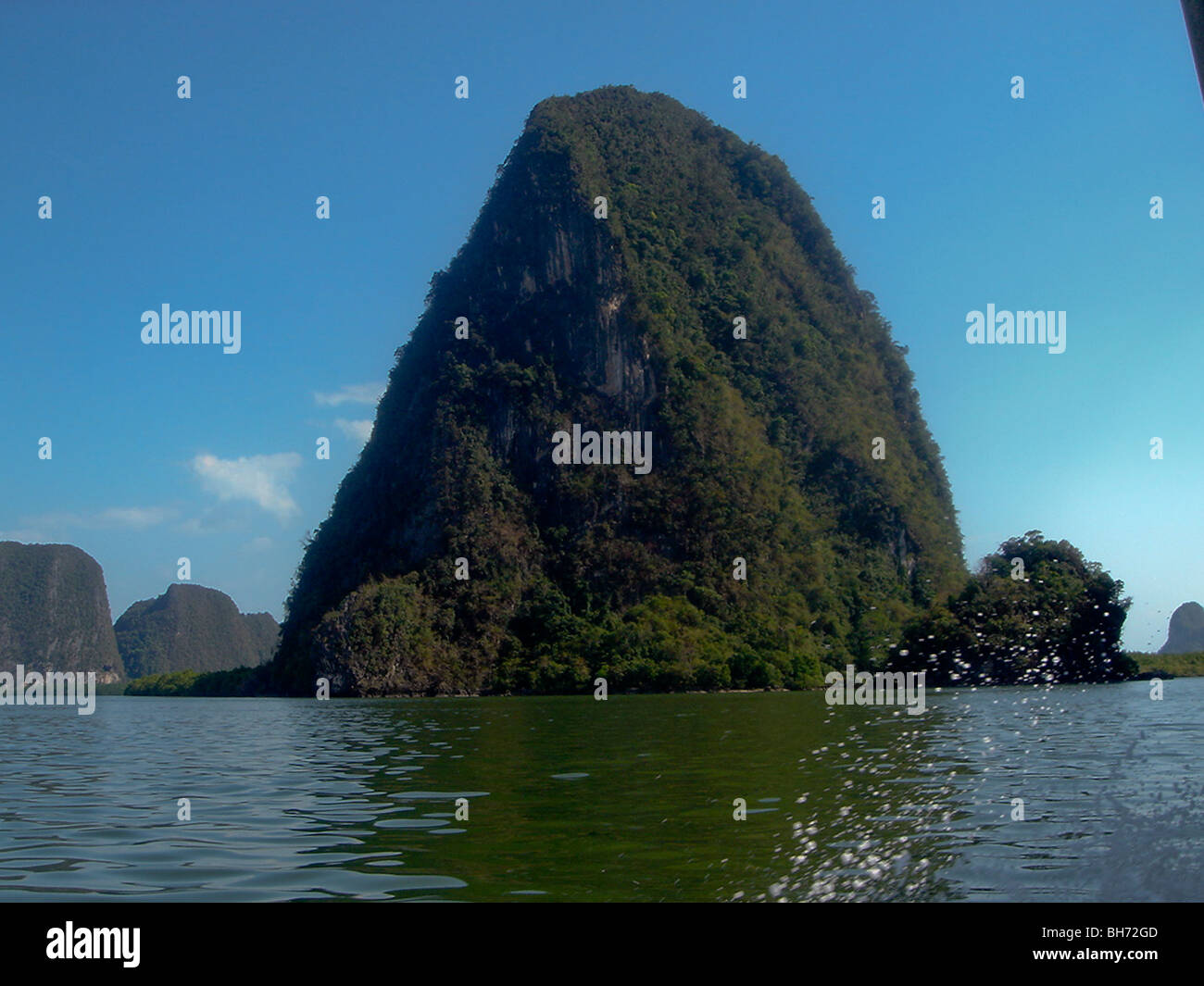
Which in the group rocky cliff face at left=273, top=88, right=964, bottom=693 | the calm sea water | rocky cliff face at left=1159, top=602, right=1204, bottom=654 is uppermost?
rocky cliff face at left=273, top=88, right=964, bottom=693

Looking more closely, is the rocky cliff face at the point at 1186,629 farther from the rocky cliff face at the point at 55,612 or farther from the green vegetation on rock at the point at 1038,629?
the rocky cliff face at the point at 55,612

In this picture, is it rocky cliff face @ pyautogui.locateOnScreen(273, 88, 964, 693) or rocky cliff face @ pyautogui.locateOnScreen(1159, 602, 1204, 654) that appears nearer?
rocky cliff face @ pyautogui.locateOnScreen(273, 88, 964, 693)

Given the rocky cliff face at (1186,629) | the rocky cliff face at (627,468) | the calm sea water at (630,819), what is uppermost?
the rocky cliff face at (627,468)

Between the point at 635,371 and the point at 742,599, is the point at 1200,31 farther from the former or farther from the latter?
the point at 635,371

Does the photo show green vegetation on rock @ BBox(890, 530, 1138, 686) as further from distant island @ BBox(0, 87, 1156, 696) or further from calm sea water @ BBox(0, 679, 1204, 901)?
calm sea water @ BBox(0, 679, 1204, 901)

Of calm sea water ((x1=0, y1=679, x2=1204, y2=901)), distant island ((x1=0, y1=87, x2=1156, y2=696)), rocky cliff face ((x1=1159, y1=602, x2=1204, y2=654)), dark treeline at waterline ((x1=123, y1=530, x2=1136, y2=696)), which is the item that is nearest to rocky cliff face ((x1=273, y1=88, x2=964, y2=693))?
distant island ((x1=0, y1=87, x2=1156, y2=696))

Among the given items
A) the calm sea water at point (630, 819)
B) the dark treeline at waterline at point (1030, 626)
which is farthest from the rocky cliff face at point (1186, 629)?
the calm sea water at point (630, 819)
